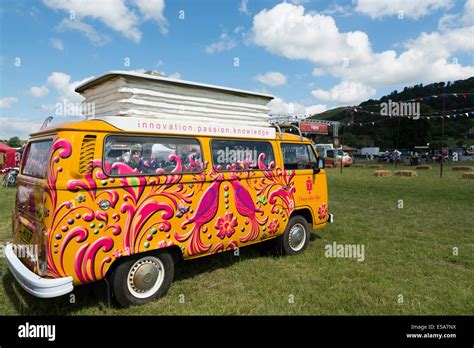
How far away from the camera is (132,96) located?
4.28 m

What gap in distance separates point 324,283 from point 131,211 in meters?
3.00

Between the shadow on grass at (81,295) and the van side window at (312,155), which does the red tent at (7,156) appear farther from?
the van side window at (312,155)

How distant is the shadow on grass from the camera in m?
3.92

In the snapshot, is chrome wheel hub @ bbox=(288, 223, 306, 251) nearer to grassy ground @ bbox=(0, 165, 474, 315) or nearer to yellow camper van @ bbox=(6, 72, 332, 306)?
grassy ground @ bbox=(0, 165, 474, 315)

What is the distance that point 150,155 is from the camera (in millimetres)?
3979

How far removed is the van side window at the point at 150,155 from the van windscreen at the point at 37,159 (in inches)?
27.8

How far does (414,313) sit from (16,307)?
5.03 metres

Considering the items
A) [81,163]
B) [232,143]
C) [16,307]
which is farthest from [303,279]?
[16,307]

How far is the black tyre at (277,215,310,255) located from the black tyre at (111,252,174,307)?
2341 millimetres

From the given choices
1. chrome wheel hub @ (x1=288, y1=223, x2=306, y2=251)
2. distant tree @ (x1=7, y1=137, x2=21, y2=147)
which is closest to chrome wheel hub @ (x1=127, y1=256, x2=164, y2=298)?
chrome wheel hub @ (x1=288, y1=223, x2=306, y2=251)

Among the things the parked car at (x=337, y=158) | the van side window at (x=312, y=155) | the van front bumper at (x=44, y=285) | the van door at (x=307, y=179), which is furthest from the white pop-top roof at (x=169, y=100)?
the parked car at (x=337, y=158)

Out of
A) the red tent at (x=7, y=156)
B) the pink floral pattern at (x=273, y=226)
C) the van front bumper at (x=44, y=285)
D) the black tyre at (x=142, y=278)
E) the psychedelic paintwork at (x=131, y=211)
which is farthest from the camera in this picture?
the red tent at (x=7, y=156)

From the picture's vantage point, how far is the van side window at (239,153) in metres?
4.70
